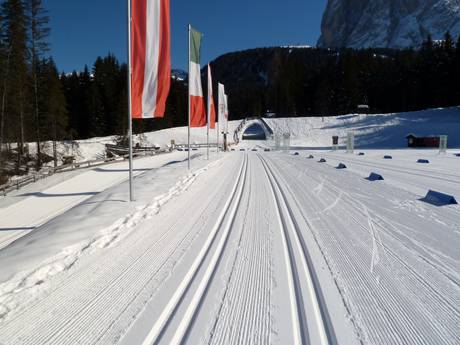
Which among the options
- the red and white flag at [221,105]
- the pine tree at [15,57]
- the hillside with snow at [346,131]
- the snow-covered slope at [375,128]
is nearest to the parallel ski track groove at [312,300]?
the red and white flag at [221,105]

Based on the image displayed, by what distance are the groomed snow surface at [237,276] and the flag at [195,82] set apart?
384 inches

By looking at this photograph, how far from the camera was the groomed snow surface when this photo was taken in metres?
3.16

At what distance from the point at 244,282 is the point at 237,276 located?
18cm

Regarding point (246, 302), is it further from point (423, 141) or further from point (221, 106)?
point (423, 141)

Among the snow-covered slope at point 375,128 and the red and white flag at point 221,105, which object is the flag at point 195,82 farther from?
the snow-covered slope at point 375,128

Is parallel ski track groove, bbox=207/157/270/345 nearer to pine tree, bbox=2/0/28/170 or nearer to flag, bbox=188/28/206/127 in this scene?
flag, bbox=188/28/206/127

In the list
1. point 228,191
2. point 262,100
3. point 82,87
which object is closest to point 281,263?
point 228,191

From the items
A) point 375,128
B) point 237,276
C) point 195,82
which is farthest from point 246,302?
point 375,128

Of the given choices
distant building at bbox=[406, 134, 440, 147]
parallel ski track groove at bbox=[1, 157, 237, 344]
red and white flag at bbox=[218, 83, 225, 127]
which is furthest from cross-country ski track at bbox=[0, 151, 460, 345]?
distant building at bbox=[406, 134, 440, 147]

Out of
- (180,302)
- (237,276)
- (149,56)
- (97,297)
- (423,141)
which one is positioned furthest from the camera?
(423,141)

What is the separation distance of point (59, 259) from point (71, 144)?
41890mm

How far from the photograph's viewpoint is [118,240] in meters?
5.73

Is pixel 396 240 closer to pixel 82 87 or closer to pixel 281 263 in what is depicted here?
pixel 281 263

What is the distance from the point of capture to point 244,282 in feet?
13.5
